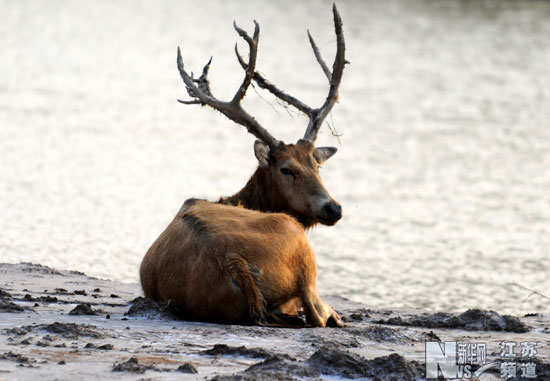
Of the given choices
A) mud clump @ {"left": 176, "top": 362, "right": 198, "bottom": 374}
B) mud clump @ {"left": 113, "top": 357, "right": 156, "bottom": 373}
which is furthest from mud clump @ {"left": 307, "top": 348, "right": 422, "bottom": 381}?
mud clump @ {"left": 113, "top": 357, "right": 156, "bottom": 373}

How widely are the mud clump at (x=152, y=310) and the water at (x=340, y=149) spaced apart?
3490 mm

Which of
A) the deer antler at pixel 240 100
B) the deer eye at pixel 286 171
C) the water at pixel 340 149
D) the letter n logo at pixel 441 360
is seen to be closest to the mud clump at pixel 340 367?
the letter n logo at pixel 441 360

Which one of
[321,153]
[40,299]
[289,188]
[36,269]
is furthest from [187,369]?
[36,269]

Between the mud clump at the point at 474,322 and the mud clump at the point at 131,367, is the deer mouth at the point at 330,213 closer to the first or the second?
the mud clump at the point at 474,322

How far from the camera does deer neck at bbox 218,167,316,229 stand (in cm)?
910

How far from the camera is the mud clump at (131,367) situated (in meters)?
5.58

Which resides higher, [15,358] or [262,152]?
[262,152]

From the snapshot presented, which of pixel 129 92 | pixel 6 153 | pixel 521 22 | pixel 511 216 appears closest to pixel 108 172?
pixel 6 153

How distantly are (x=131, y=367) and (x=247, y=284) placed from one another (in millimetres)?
1456

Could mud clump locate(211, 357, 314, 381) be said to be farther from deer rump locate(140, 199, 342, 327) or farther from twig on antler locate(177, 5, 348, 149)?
twig on antler locate(177, 5, 348, 149)

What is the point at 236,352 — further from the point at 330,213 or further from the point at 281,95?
the point at 281,95

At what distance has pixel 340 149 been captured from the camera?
1912cm

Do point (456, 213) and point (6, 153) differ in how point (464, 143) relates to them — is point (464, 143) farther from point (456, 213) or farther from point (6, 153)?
point (6, 153)

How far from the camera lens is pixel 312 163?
912 centimetres
